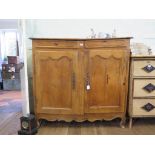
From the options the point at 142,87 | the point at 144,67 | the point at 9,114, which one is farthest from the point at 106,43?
the point at 9,114

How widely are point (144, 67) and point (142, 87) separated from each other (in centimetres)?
27

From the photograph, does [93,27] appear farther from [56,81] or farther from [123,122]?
[123,122]

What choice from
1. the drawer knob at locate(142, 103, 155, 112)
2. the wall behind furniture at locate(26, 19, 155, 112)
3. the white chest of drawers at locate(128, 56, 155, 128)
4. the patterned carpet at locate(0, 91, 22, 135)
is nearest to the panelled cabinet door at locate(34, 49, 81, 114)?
the patterned carpet at locate(0, 91, 22, 135)

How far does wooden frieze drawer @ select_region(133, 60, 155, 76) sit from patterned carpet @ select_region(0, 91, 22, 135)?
182 cm

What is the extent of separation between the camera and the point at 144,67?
8.55 ft

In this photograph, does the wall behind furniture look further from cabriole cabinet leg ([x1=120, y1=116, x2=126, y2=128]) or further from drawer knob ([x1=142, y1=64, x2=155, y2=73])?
cabriole cabinet leg ([x1=120, y1=116, x2=126, y2=128])

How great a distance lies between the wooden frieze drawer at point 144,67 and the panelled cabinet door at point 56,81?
31.2 inches

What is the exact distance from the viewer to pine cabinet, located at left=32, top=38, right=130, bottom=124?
2.56 metres

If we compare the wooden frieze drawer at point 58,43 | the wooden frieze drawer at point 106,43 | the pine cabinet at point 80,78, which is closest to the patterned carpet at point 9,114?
the pine cabinet at point 80,78

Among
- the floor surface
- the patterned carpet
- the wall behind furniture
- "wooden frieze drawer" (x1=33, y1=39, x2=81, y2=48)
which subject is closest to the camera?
"wooden frieze drawer" (x1=33, y1=39, x2=81, y2=48)

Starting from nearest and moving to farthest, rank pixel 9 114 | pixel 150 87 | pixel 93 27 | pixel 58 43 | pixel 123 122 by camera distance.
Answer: pixel 58 43 → pixel 150 87 → pixel 123 122 → pixel 93 27 → pixel 9 114

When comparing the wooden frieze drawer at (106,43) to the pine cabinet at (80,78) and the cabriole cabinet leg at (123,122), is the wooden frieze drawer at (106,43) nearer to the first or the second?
the pine cabinet at (80,78)

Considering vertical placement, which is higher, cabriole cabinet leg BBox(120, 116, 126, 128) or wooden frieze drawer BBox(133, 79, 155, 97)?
wooden frieze drawer BBox(133, 79, 155, 97)

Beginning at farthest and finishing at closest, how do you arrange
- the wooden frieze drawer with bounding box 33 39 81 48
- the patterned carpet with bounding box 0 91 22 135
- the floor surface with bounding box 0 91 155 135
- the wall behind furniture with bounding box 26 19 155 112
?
the wall behind furniture with bounding box 26 19 155 112
the patterned carpet with bounding box 0 91 22 135
the floor surface with bounding box 0 91 155 135
the wooden frieze drawer with bounding box 33 39 81 48
